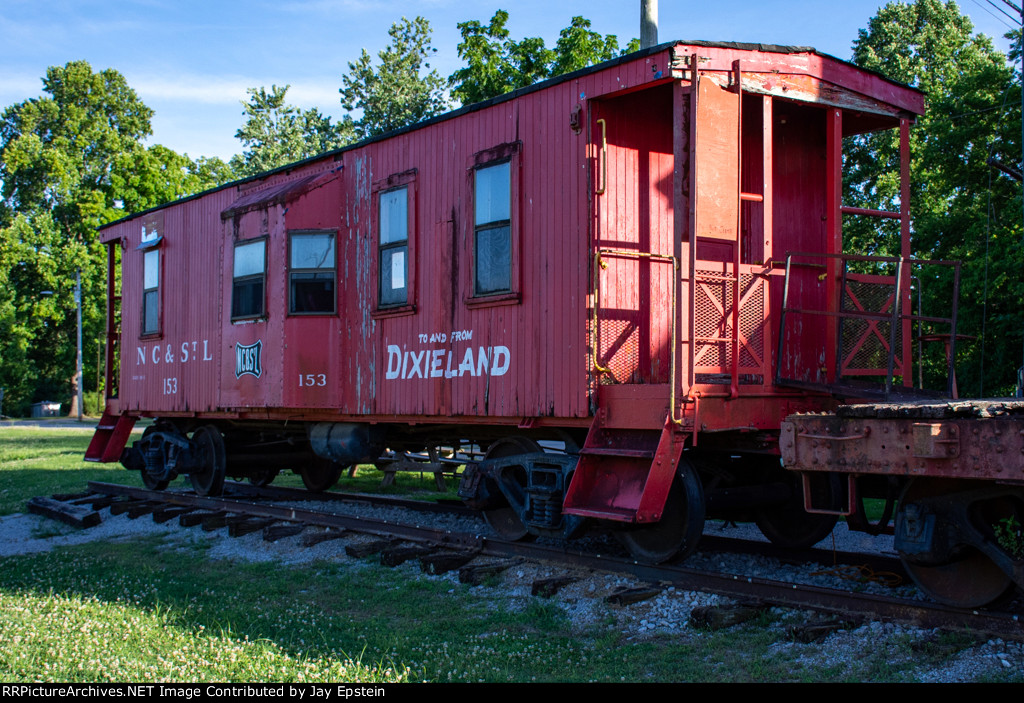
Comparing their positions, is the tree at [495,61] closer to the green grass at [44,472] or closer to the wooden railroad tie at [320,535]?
the green grass at [44,472]

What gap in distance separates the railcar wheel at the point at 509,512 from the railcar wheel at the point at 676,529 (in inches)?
46.5

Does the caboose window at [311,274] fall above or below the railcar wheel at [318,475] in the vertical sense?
above

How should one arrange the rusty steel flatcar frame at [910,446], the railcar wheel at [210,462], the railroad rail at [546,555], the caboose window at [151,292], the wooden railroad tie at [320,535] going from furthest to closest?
the caboose window at [151,292], the railcar wheel at [210,462], the wooden railroad tie at [320,535], the railroad rail at [546,555], the rusty steel flatcar frame at [910,446]

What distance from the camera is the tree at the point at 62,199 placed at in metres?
45.5

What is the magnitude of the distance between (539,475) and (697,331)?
187cm

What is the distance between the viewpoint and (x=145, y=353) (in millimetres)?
13258

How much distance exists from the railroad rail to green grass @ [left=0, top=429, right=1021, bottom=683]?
0.85 ft

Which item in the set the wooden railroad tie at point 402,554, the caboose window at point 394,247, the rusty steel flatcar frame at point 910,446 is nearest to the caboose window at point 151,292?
the caboose window at point 394,247

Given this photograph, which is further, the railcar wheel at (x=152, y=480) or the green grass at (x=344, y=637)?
the railcar wheel at (x=152, y=480)

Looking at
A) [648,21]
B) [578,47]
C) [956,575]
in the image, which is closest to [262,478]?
[648,21]

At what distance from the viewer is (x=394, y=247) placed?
920 cm

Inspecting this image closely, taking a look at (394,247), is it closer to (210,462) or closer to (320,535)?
(320,535)

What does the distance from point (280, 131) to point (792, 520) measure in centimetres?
6299

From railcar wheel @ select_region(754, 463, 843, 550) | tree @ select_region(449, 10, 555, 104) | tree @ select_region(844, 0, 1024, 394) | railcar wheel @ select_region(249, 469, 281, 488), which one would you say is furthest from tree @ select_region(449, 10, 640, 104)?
railcar wheel @ select_region(754, 463, 843, 550)
